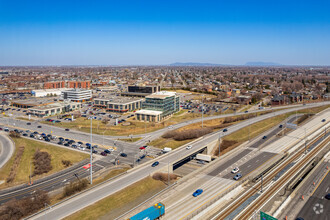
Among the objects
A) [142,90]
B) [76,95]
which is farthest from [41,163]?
[142,90]

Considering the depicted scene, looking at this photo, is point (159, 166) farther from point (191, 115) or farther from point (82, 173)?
point (191, 115)

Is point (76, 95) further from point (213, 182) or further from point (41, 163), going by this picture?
point (213, 182)

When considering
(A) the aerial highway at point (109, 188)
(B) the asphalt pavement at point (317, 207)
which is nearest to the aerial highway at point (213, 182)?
(A) the aerial highway at point (109, 188)

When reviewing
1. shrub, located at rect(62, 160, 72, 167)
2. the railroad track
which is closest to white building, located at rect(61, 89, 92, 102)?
shrub, located at rect(62, 160, 72, 167)

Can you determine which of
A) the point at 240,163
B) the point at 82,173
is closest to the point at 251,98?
the point at 240,163

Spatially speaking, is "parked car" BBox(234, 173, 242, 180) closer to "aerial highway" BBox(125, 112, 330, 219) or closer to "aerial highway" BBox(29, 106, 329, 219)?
"aerial highway" BBox(125, 112, 330, 219)

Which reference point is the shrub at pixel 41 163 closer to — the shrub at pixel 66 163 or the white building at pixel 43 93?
the shrub at pixel 66 163

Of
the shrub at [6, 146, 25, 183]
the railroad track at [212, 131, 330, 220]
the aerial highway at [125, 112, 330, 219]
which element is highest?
the aerial highway at [125, 112, 330, 219]
